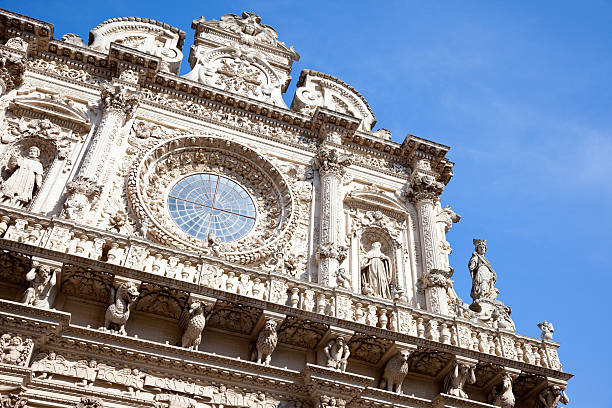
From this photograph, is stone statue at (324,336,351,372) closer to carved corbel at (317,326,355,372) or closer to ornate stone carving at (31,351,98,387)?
carved corbel at (317,326,355,372)

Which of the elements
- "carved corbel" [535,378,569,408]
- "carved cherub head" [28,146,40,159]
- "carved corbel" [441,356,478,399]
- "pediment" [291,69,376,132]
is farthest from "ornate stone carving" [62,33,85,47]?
"carved corbel" [535,378,569,408]

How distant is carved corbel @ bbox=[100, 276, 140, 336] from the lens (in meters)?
9.19

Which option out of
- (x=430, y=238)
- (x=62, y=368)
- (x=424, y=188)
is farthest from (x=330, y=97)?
(x=62, y=368)

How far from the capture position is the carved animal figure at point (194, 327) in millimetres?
9414

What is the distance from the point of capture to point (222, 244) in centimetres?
1271

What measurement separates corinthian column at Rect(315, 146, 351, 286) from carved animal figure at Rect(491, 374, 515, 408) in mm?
3485

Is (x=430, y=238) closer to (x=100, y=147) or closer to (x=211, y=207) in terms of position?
(x=211, y=207)

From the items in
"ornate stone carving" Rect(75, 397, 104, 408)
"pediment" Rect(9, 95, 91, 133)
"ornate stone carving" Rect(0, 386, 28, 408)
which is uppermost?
"pediment" Rect(9, 95, 91, 133)

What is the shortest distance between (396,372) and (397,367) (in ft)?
0.27

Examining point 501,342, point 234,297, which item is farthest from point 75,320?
point 501,342

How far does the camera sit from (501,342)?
1129cm

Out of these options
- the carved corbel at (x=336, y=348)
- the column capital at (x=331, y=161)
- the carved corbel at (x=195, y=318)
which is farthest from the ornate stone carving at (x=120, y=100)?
the carved corbel at (x=336, y=348)

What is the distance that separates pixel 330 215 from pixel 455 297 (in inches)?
125

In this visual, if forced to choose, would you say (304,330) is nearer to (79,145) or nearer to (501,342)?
(501,342)
